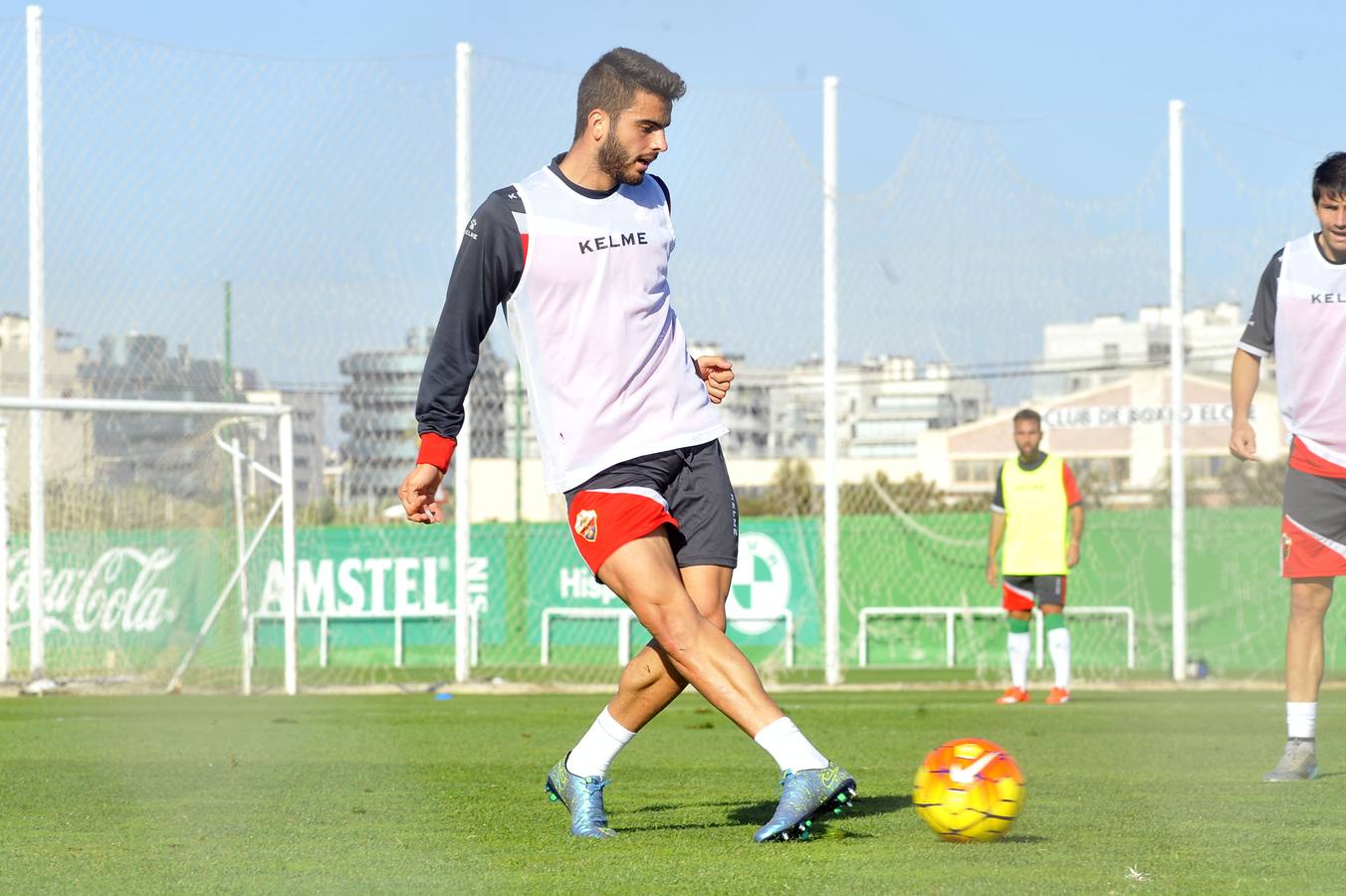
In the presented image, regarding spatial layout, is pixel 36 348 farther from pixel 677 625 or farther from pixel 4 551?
pixel 677 625

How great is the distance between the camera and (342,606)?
17.4 m

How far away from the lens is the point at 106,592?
14.0 m

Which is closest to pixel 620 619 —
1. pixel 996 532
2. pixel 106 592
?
pixel 996 532

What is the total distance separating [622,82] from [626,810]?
2188 millimetres

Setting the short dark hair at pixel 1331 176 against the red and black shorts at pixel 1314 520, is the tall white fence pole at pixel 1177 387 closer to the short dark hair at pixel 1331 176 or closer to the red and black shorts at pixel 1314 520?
the red and black shorts at pixel 1314 520

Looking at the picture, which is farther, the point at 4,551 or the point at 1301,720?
the point at 4,551

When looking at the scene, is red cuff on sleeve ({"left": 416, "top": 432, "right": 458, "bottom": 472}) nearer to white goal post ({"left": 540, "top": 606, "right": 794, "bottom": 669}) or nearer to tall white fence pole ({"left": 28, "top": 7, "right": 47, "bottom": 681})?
tall white fence pole ({"left": 28, "top": 7, "right": 47, "bottom": 681})

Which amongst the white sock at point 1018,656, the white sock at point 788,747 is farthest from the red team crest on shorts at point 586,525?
the white sock at point 1018,656

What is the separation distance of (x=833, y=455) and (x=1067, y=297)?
262 cm

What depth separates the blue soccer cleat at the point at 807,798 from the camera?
4.45 m

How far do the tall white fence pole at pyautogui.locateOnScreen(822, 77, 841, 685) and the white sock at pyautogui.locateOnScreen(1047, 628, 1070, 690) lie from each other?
2.46 metres

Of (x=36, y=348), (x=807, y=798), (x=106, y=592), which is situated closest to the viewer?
(x=807, y=798)

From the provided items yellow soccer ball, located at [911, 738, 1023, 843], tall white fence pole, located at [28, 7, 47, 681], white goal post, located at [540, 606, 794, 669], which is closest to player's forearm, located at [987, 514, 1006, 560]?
white goal post, located at [540, 606, 794, 669]

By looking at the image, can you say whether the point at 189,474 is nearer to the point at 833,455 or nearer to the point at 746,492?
the point at 833,455
